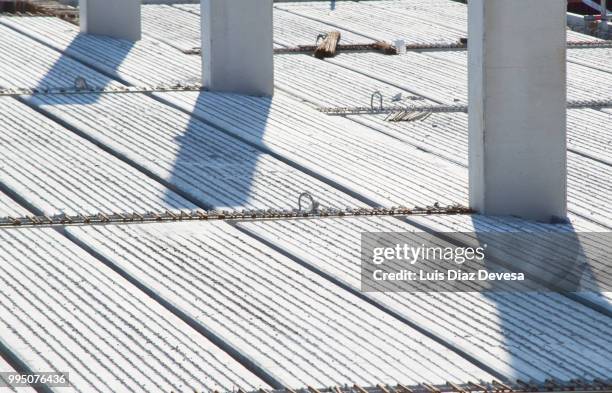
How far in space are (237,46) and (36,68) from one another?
2.53 metres

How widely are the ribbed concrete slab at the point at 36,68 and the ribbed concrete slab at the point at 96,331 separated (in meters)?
5.85

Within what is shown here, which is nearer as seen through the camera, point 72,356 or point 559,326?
point 72,356

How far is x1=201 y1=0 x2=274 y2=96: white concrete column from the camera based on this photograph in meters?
16.0

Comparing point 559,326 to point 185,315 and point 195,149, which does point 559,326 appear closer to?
point 185,315

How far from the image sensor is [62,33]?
18.7m

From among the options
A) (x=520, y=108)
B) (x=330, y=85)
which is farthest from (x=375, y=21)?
(x=520, y=108)

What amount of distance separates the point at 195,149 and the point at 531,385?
6.18 m

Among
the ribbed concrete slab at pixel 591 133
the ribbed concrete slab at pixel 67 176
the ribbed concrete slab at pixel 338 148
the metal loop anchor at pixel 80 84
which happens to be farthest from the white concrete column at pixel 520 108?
the metal loop anchor at pixel 80 84

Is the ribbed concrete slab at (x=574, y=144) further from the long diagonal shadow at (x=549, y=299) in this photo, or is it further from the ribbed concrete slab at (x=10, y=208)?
the ribbed concrete slab at (x=10, y=208)

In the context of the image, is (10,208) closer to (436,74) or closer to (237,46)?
(237,46)

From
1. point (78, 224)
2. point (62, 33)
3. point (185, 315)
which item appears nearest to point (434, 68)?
point (62, 33)

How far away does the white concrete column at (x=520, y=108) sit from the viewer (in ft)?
38.5

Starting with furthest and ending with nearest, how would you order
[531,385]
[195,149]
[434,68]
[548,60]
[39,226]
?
[434,68] → [195,149] → [548,60] → [39,226] → [531,385]

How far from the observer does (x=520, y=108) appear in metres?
11.8
